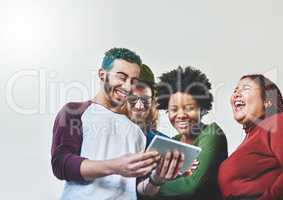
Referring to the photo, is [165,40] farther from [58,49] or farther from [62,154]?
[62,154]

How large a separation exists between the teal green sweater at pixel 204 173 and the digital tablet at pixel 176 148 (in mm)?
20

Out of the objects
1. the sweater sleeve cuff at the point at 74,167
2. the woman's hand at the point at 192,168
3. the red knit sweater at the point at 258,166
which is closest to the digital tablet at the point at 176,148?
the woman's hand at the point at 192,168

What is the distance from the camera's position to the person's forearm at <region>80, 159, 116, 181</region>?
173 centimetres

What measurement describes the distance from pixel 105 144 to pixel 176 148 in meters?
0.25

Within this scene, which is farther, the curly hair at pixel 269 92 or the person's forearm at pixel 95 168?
the curly hair at pixel 269 92

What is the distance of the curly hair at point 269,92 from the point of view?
6.01ft

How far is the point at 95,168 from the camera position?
173 centimetres

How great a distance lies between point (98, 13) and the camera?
71.5 inches

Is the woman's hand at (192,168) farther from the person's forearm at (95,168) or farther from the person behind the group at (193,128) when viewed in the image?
the person's forearm at (95,168)

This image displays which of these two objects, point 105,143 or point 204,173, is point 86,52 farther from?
point 204,173

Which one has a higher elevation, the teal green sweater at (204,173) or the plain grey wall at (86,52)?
the plain grey wall at (86,52)

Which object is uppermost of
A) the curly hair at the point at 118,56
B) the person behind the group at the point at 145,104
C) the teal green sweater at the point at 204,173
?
the curly hair at the point at 118,56

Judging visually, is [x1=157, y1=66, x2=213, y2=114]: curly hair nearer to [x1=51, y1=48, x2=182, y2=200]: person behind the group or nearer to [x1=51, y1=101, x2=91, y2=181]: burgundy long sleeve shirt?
[x1=51, y1=48, x2=182, y2=200]: person behind the group

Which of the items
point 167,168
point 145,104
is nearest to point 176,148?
point 167,168
